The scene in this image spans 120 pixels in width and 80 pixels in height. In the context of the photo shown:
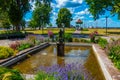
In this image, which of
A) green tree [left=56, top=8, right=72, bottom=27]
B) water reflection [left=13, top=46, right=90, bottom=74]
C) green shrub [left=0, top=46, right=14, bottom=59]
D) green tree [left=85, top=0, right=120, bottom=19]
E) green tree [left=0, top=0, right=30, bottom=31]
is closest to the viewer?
water reflection [left=13, top=46, right=90, bottom=74]

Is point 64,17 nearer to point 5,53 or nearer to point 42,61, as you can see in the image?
point 42,61

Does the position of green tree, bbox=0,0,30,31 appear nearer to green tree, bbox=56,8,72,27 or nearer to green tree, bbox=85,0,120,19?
green tree, bbox=85,0,120,19

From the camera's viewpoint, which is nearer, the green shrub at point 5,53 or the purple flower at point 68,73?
the purple flower at point 68,73

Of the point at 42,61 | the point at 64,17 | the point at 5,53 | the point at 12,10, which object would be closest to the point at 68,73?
the point at 5,53

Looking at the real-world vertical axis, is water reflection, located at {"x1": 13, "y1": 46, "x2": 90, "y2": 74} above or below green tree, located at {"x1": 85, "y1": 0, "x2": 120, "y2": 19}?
below

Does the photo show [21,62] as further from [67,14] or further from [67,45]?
[67,14]

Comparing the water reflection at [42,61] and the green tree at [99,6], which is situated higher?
the green tree at [99,6]

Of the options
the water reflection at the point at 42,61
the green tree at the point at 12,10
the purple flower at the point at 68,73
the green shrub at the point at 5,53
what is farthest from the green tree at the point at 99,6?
the purple flower at the point at 68,73

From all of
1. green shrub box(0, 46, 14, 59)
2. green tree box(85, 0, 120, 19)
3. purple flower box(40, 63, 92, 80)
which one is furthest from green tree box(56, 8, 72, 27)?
purple flower box(40, 63, 92, 80)

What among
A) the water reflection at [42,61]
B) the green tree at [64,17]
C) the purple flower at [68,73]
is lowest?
the water reflection at [42,61]

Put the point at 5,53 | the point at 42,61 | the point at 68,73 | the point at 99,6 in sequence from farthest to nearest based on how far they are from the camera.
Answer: the point at 99,6 < the point at 42,61 < the point at 5,53 < the point at 68,73

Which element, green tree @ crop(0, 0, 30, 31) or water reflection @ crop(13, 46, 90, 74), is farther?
green tree @ crop(0, 0, 30, 31)

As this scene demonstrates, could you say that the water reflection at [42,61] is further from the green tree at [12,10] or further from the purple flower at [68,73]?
the green tree at [12,10]

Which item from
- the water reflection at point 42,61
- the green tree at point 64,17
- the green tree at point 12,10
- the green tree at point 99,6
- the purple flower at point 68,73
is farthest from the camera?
the green tree at point 64,17
